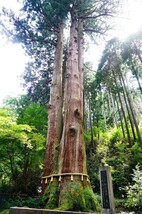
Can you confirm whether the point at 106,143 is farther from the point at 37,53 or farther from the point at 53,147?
the point at 53,147

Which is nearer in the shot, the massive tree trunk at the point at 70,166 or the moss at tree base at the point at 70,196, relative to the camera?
the moss at tree base at the point at 70,196

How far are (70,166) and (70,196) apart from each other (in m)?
0.75

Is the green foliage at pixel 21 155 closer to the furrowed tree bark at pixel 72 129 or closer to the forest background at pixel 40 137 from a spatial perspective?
the forest background at pixel 40 137

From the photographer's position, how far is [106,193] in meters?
3.71

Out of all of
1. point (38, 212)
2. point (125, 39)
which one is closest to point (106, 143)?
point (125, 39)

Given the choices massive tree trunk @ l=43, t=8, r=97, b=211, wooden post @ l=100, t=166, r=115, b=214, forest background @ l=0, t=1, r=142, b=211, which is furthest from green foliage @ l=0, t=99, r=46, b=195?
wooden post @ l=100, t=166, r=115, b=214

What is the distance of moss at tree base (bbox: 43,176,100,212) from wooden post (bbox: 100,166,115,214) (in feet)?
2.72

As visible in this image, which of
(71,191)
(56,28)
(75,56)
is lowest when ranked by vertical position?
(71,191)

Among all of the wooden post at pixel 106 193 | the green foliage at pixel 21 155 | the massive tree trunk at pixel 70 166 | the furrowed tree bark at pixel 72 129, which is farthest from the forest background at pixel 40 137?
the wooden post at pixel 106 193

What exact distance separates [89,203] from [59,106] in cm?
394

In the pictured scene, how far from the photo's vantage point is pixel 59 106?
25.3 feet

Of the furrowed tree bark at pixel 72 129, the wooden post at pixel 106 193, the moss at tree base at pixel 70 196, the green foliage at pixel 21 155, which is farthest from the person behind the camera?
the green foliage at pixel 21 155

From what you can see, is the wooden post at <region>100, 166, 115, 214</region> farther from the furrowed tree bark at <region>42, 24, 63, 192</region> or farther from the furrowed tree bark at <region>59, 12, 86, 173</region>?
the furrowed tree bark at <region>42, 24, 63, 192</region>

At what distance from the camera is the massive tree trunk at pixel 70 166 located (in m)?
4.46
